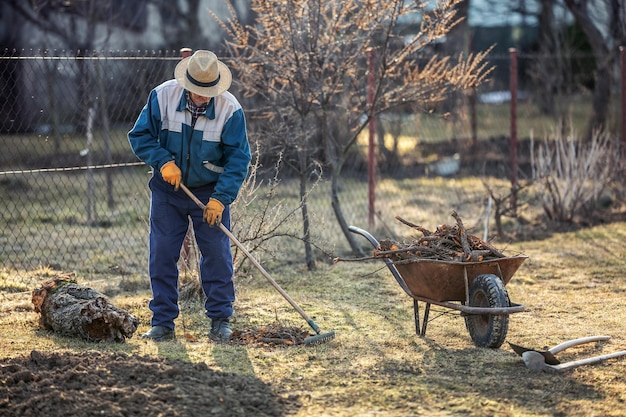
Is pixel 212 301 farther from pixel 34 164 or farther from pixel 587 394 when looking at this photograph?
pixel 34 164

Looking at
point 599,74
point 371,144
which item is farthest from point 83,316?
point 599,74

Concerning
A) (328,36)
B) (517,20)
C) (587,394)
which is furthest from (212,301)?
(517,20)

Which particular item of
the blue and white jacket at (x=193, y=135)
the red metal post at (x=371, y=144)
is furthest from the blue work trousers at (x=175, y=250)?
the red metal post at (x=371, y=144)

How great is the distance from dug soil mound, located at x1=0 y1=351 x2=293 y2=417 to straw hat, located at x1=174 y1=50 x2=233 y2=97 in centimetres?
179

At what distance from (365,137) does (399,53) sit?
634cm

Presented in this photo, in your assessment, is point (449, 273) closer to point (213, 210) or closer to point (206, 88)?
point (213, 210)

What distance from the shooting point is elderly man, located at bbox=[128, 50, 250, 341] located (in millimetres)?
5664

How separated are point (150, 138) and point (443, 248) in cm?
204

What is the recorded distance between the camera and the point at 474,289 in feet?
17.9

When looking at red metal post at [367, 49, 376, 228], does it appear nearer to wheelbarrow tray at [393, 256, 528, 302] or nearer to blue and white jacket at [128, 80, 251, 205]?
blue and white jacket at [128, 80, 251, 205]

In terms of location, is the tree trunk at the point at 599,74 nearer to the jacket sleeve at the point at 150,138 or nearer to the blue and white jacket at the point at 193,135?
the blue and white jacket at the point at 193,135

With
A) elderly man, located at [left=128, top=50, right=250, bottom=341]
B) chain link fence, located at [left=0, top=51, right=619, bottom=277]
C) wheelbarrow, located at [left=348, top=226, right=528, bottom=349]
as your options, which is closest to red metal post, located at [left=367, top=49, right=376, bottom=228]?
chain link fence, located at [left=0, top=51, right=619, bottom=277]

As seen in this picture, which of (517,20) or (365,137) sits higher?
(517,20)

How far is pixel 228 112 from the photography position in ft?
18.9
